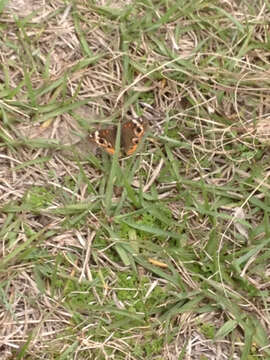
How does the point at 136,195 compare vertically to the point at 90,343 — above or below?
above

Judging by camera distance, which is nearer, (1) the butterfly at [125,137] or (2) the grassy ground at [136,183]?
(2) the grassy ground at [136,183]

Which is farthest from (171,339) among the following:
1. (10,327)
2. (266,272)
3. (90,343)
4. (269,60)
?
(269,60)

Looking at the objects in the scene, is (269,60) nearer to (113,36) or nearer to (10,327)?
(113,36)

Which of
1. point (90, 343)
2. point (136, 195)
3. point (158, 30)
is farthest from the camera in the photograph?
point (158, 30)

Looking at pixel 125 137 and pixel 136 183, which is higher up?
pixel 125 137
